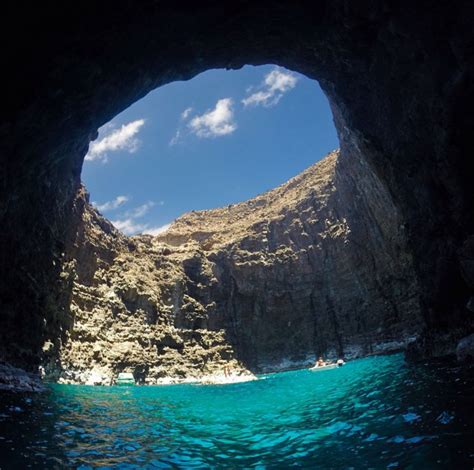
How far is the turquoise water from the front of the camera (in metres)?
6.78

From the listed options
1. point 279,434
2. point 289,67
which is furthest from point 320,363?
point 279,434

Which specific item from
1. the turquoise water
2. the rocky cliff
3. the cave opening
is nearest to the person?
the rocky cliff

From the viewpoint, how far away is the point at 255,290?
5978cm

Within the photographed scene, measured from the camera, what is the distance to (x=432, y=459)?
5.86 metres

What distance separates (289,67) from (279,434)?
18.1 metres

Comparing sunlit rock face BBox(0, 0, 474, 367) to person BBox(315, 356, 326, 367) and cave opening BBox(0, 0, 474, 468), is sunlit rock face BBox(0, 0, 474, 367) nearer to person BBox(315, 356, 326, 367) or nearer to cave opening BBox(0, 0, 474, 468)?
cave opening BBox(0, 0, 474, 468)

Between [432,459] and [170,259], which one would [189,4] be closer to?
[432,459]

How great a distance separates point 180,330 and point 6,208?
39.3 m

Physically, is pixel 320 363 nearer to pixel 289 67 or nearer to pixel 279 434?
pixel 289 67

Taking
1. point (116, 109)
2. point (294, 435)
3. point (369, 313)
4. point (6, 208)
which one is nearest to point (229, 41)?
point (116, 109)

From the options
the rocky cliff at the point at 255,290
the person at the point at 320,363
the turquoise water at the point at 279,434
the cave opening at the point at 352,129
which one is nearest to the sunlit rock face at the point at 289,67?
the cave opening at the point at 352,129

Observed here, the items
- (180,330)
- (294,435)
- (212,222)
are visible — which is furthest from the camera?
(212,222)

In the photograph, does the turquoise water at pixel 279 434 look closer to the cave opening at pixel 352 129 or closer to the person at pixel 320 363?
the cave opening at pixel 352 129

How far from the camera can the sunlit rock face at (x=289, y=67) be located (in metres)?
11.7
